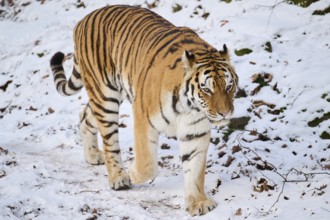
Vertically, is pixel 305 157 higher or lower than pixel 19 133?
higher

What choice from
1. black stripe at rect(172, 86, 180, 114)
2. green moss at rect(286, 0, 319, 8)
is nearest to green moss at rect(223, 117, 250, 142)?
black stripe at rect(172, 86, 180, 114)

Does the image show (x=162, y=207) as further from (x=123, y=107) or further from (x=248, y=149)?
(x=123, y=107)

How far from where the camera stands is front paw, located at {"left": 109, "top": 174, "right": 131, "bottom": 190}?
15.8 feet

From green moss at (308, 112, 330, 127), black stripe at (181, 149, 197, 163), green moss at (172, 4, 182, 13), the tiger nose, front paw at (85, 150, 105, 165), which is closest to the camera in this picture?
the tiger nose

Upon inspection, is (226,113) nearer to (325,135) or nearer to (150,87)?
(150,87)

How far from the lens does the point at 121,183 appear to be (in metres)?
4.82

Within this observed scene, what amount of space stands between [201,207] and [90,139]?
2.05 metres

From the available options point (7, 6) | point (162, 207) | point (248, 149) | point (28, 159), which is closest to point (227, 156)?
point (248, 149)

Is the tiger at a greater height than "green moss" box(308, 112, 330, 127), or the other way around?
the tiger

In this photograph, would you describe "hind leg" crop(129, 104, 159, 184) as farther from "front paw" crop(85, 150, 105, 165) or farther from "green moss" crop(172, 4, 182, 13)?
"green moss" crop(172, 4, 182, 13)

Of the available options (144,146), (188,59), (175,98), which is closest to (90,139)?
(144,146)

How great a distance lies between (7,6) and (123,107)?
6.10m

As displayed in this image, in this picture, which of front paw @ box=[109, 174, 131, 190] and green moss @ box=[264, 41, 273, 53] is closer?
front paw @ box=[109, 174, 131, 190]

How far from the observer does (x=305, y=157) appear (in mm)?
4898
